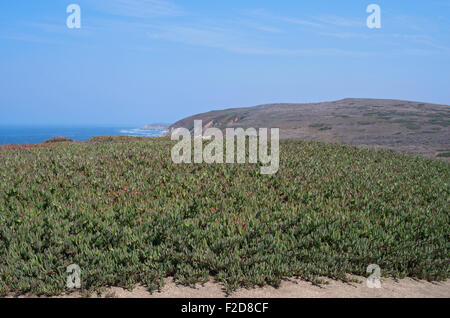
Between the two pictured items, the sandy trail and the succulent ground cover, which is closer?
the sandy trail

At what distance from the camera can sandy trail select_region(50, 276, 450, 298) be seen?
5469mm

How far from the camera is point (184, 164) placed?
1235 centimetres

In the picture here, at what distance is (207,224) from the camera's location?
7500 mm

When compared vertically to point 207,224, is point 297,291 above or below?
below

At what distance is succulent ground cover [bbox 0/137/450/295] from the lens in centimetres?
607

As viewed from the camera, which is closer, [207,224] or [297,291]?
[297,291]

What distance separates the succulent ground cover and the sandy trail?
0.56 ft

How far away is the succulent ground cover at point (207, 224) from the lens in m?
6.07

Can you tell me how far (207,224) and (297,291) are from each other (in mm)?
2542

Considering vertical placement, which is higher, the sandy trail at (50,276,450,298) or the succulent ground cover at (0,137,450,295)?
the succulent ground cover at (0,137,450,295)

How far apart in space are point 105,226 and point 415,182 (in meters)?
10.2

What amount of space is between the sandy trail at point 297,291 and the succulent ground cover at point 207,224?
6.7 inches

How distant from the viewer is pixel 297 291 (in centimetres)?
563
